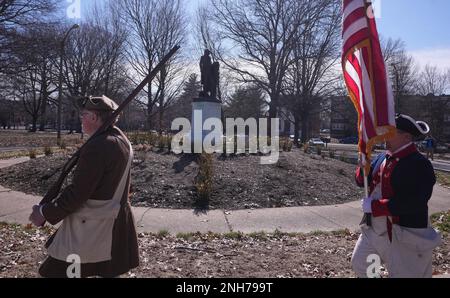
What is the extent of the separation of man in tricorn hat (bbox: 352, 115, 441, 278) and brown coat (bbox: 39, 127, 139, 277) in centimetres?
180

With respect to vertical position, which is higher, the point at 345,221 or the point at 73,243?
the point at 73,243

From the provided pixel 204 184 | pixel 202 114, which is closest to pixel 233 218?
pixel 204 184

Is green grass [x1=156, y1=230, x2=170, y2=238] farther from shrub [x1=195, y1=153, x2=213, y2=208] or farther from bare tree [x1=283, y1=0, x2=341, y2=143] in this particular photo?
bare tree [x1=283, y1=0, x2=341, y2=143]

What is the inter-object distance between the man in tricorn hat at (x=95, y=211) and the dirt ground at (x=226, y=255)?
1359mm

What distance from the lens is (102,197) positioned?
295cm

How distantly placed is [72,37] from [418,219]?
43.1 metres

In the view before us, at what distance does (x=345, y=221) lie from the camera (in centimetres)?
751

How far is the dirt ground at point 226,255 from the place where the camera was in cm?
457

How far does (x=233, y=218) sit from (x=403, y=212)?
4.59 metres

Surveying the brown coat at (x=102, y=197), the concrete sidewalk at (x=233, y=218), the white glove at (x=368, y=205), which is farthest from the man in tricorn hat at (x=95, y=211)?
the concrete sidewalk at (x=233, y=218)

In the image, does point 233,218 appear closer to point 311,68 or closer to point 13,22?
point 13,22
